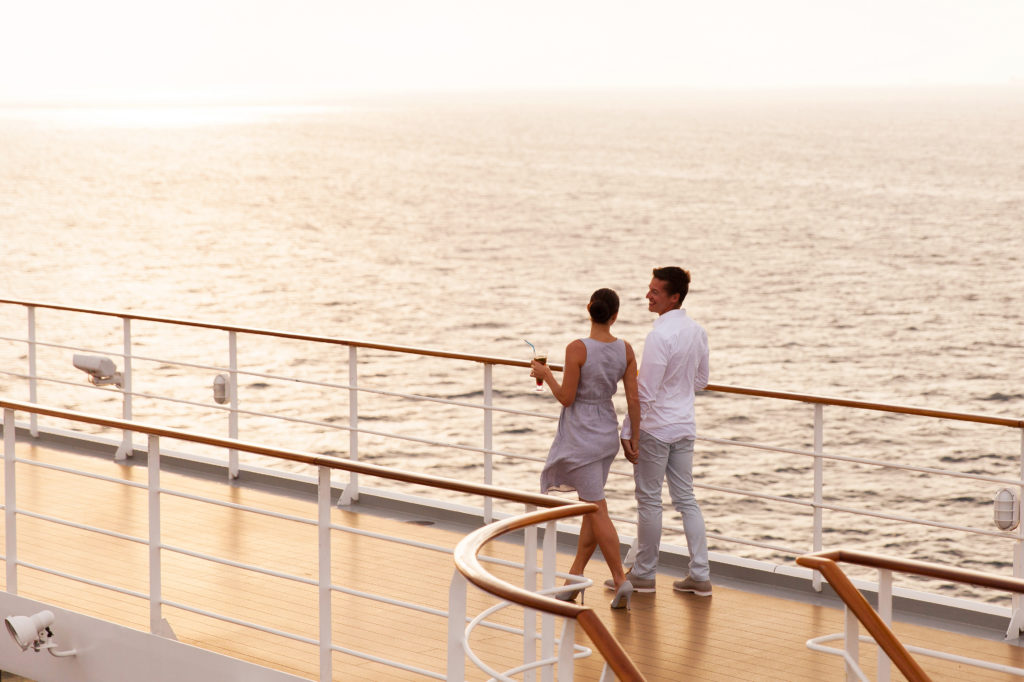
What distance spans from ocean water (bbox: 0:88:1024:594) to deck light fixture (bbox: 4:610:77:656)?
171 inches

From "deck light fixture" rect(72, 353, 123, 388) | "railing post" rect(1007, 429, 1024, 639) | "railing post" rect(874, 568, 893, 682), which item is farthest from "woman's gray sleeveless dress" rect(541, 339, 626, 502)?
"deck light fixture" rect(72, 353, 123, 388)

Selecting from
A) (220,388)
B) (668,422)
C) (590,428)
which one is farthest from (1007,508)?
(220,388)

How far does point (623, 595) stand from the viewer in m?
5.80

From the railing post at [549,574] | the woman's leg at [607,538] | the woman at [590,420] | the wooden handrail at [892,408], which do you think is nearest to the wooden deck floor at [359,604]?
the woman's leg at [607,538]

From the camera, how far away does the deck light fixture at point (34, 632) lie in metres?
5.62

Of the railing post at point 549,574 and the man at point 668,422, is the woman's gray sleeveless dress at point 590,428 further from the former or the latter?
the railing post at point 549,574

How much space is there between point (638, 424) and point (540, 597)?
264 cm

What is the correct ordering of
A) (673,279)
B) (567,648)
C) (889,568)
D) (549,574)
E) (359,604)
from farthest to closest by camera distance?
1. (359,604)
2. (673,279)
3. (549,574)
4. (889,568)
5. (567,648)

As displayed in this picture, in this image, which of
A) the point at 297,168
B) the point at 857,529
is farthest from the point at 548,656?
the point at 297,168

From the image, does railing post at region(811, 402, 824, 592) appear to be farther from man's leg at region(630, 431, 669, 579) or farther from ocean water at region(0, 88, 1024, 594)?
ocean water at region(0, 88, 1024, 594)

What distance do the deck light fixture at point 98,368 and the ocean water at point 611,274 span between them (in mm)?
4073

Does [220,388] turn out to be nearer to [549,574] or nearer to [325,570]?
[325,570]

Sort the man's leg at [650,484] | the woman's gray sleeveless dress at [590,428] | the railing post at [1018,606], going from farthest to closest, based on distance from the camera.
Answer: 1. the man's leg at [650,484]
2. the woman's gray sleeveless dress at [590,428]
3. the railing post at [1018,606]

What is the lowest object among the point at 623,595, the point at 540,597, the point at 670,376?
the point at 623,595
